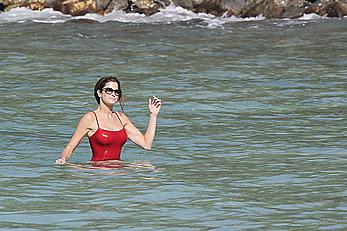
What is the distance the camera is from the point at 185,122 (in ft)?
49.6

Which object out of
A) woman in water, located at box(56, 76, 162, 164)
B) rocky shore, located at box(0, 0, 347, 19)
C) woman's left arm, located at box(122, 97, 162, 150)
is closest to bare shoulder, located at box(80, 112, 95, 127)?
woman in water, located at box(56, 76, 162, 164)

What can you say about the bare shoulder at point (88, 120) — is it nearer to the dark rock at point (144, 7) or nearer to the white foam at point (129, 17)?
the white foam at point (129, 17)

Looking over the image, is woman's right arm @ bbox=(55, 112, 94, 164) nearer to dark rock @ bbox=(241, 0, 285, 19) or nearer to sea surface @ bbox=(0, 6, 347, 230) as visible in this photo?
sea surface @ bbox=(0, 6, 347, 230)

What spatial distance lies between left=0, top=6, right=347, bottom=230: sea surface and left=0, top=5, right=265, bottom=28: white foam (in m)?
0.20

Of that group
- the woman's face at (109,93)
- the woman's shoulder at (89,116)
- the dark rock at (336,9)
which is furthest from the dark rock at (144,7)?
the woman's face at (109,93)

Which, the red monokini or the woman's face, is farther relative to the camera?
the red monokini

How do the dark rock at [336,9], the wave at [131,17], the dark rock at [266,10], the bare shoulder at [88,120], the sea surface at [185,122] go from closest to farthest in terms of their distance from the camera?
1. the sea surface at [185,122]
2. the bare shoulder at [88,120]
3. the wave at [131,17]
4. the dark rock at [336,9]
5. the dark rock at [266,10]

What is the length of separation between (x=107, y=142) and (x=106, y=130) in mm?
139

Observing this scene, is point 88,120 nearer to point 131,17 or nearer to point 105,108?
point 105,108

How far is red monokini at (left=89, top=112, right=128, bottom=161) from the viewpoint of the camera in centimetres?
1170

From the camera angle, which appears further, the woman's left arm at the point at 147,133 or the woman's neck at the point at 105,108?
the woman's neck at the point at 105,108

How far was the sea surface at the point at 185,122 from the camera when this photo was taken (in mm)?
9859

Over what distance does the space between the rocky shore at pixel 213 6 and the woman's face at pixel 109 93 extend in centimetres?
1768

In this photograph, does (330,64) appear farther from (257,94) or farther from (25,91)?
(25,91)
